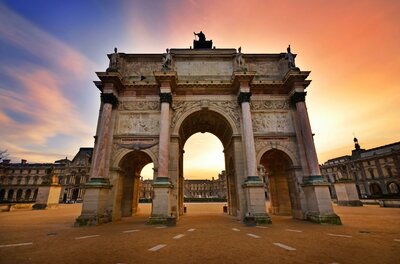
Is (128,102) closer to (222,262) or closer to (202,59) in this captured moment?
(202,59)

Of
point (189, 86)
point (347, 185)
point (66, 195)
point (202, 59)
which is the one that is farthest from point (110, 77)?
point (66, 195)

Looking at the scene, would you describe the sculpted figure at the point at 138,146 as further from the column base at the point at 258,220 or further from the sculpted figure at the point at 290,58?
the sculpted figure at the point at 290,58

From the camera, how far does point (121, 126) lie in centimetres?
1616

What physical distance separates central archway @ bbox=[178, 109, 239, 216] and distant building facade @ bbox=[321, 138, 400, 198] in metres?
39.6

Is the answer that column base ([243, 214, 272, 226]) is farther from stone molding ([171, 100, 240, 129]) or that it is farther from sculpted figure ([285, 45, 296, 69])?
sculpted figure ([285, 45, 296, 69])

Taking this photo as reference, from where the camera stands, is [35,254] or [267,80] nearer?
[35,254]

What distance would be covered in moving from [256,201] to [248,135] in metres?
4.88

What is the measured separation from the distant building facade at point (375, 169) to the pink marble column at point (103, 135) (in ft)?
168

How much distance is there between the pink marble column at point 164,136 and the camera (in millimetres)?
13648

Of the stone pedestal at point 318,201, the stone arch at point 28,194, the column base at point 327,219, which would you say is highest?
the stone arch at point 28,194

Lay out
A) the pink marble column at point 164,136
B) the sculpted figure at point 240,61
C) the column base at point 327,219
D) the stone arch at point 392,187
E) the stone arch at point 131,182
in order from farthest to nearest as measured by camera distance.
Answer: the stone arch at point 392,187
the stone arch at point 131,182
the sculpted figure at point 240,61
the pink marble column at point 164,136
the column base at point 327,219

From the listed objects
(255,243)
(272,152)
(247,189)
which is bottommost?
(255,243)

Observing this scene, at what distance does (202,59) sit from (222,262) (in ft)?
56.6

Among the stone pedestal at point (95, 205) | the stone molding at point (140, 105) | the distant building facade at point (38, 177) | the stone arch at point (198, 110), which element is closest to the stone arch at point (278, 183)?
the stone arch at point (198, 110)
